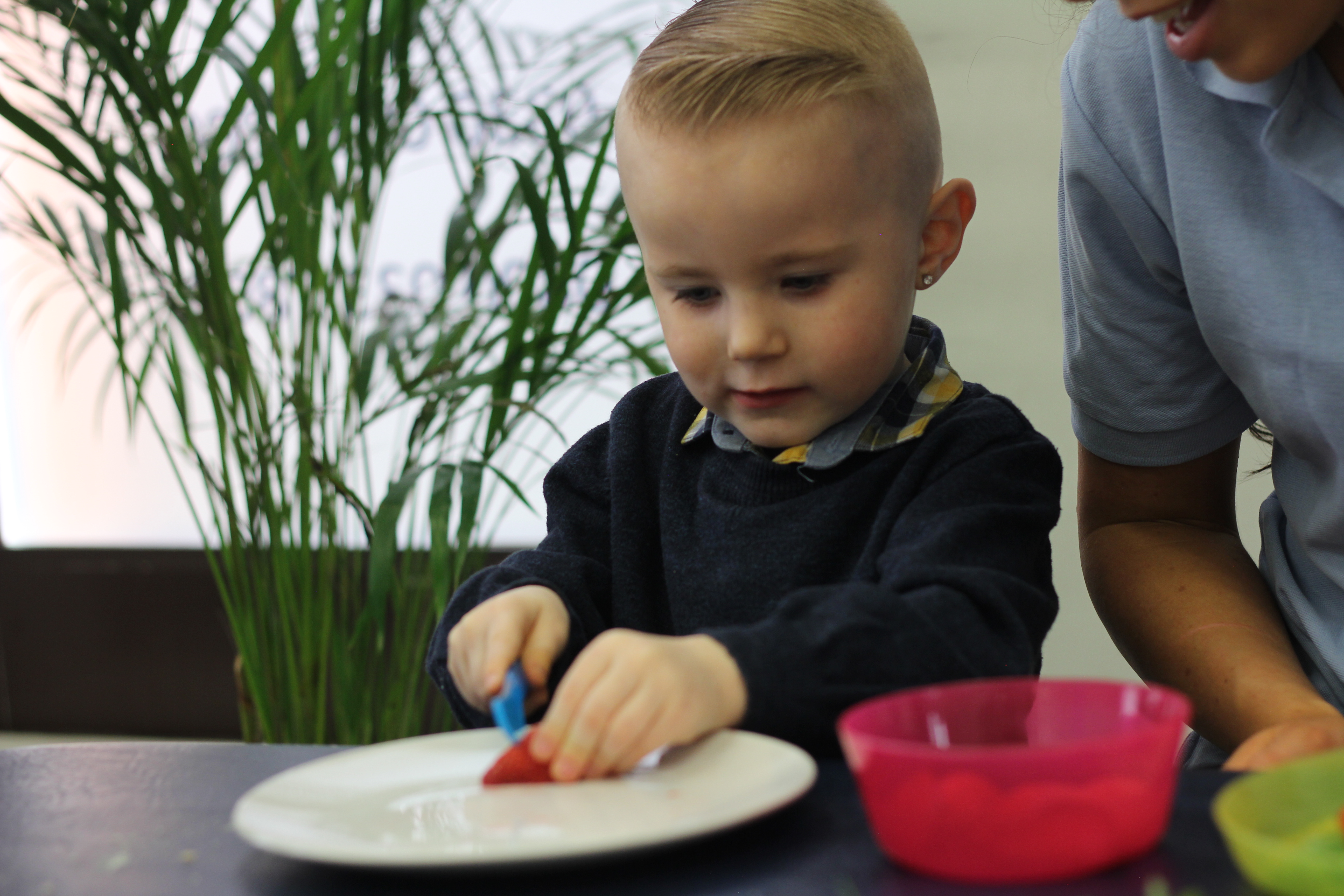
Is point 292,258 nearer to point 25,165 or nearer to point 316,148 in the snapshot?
point 316,148

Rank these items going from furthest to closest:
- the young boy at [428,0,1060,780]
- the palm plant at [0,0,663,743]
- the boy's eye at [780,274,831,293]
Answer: the palm plant at [0,0,663,743] < the boy's eye at [780,274,831,293] < the young boy at [428,0,1060,780]

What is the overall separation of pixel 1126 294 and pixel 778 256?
0.31 meters

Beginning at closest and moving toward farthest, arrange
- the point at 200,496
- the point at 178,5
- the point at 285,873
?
the point at 285,873 < the point at 178,5 < the point at 200,496

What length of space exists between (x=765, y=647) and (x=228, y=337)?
3.21 feet

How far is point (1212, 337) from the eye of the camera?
81cm

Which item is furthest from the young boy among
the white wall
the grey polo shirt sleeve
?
the white wall

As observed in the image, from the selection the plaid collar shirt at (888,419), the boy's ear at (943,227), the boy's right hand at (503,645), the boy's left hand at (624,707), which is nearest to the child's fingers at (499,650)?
the boy's right hand at (503,645)

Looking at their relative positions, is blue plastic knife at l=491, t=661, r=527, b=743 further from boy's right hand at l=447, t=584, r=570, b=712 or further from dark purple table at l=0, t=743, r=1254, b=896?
A: dark purple table at l=0, t=743, r=1254, b=896

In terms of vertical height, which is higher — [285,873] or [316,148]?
[316,148]

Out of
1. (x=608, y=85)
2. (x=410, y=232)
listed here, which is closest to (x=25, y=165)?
(x=410, y=232)

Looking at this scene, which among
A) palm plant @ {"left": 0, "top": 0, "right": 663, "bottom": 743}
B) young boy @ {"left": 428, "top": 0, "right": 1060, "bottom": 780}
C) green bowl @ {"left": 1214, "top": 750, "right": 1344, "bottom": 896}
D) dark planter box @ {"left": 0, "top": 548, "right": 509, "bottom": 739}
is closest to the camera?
A: green bowl @ {"left": 1214, "top": 750, "right": 1344, "bottom": 896}

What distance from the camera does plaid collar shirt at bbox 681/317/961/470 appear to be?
785mm

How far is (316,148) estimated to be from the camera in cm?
137

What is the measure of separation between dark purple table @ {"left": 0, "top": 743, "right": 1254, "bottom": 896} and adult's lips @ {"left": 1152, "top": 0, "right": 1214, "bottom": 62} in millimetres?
396
